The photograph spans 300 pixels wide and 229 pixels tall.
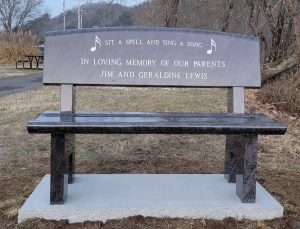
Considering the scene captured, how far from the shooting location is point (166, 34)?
411 centimetres

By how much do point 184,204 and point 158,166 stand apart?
4.97ft

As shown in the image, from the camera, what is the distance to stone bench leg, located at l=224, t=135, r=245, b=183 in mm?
3814

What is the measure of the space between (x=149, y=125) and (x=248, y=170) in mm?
793

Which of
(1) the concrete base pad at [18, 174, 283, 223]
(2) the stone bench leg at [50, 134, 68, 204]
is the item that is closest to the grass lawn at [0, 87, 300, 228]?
(1) the concrete base pad at [18, 174, 283, 223]

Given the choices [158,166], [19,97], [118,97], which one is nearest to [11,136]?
[158,166]

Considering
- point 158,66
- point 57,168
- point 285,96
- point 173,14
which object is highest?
point 173,14

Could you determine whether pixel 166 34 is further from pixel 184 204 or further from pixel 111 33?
pixel 184 204

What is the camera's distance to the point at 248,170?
3.64 metres

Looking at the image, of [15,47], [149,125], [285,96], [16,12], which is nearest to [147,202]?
[149,125]

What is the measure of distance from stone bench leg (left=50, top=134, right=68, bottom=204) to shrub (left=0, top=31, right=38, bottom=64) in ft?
103

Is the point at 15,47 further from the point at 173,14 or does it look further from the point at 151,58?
the point at 151,58

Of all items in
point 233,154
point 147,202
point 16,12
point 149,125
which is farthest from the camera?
point 16,12

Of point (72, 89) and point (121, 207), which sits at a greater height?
point (72, 89)

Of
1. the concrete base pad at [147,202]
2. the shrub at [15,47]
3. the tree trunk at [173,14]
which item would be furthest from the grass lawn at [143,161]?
the shrub at [15,47]
